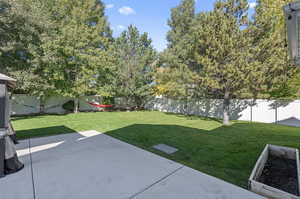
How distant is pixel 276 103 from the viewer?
24.4 feet

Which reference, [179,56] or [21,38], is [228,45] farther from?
[21,38]

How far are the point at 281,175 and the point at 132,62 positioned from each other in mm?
11108

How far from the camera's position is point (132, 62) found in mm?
12070

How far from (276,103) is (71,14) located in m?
16.3

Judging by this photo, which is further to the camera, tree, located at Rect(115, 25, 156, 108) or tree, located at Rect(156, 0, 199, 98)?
tree, located at Rect(115, 25, 156, 108)

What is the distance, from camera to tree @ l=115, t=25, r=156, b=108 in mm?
11961

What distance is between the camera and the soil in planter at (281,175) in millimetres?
2225

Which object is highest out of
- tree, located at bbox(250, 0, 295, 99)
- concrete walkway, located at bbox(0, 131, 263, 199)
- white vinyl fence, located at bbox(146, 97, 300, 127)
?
tree, located at bbox(250, 0, 295, 99)

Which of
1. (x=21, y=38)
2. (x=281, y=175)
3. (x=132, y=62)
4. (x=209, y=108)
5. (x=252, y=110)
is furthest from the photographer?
(x=132, y=62)

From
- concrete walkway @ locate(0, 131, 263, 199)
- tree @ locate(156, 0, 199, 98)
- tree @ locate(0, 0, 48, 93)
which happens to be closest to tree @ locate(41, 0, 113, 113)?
tree @ locate(0, 0, 48, 93)

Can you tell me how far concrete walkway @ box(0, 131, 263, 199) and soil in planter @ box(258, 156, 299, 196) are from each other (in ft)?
2.20

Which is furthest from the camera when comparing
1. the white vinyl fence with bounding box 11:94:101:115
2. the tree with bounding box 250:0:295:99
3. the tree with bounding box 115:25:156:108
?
the tree with bounding box 115:25:156:108

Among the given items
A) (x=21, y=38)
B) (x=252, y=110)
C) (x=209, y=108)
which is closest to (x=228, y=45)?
(x=252, y=110)

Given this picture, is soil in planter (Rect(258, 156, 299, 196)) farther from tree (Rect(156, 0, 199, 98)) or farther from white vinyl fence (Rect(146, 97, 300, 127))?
white vinyl fence (Rect(146, 97, 300, 127))
